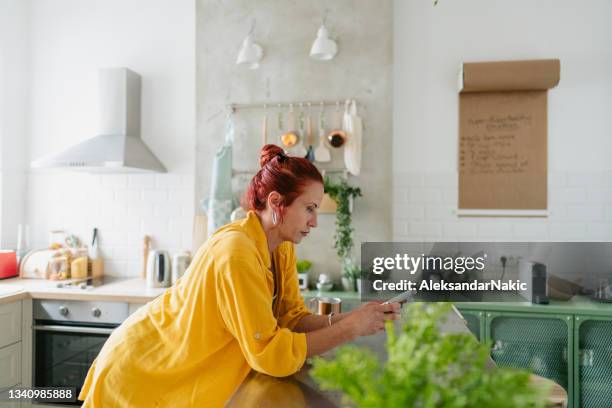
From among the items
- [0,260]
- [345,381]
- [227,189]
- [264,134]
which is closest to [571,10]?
[264,134]

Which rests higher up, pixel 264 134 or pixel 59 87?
pixel 59 87

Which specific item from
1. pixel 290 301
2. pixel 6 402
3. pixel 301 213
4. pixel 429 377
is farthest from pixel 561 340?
pixel 6 402

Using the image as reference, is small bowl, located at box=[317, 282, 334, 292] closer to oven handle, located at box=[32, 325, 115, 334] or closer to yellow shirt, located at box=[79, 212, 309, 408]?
oven handle, located at box=[32, 325, 115, 334]

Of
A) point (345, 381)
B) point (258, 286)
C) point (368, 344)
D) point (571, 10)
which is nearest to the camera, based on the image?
point (345, 381)

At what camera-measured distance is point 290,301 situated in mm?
1694

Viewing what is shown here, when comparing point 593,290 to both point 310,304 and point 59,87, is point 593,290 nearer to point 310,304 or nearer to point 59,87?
point 310,304

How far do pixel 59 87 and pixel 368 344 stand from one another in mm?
3647

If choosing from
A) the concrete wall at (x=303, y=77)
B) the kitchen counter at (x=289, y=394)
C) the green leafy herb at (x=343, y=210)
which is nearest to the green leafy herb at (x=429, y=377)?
the kitchen counter at (x=289, y=394)

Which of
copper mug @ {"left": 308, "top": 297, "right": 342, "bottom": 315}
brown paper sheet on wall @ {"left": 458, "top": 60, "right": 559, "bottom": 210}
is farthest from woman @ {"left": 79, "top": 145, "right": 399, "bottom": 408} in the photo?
brown paper sheet on wall @ {"left": 458, "top": 60, "right": 559, "bottom": 210}

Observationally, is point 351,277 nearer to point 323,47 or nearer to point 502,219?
point 502,219

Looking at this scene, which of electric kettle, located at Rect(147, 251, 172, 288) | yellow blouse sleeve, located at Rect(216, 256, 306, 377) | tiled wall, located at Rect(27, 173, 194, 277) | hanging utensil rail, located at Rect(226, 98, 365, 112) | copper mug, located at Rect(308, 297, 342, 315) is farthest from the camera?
tiled wall, located at Rect(27, 173, 194, 277)

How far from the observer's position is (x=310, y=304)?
1.96 m

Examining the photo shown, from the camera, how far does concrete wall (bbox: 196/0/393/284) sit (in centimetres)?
328

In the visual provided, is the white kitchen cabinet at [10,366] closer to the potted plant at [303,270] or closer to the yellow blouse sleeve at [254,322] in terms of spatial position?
the potted plant at [303,270]
